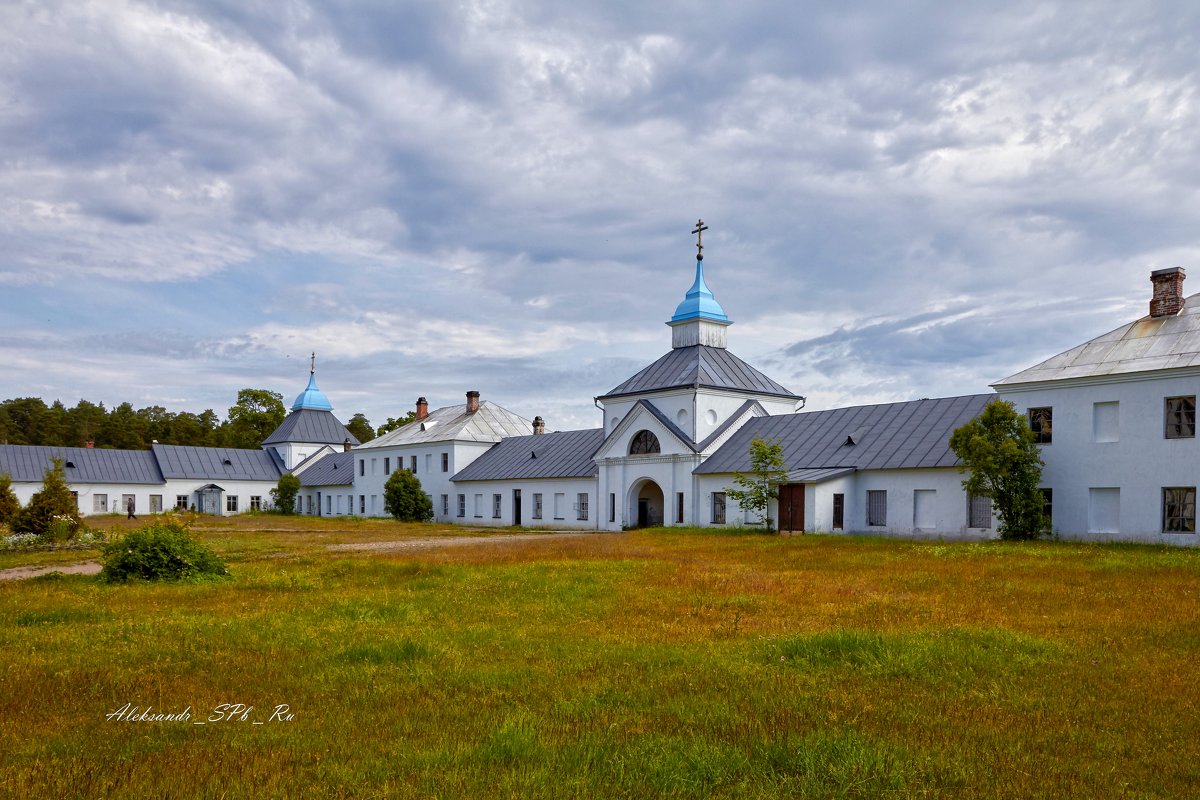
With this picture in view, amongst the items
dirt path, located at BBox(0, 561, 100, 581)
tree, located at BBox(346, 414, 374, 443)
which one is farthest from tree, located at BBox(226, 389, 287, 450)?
dirt path, located at BBox(0, 561, 100, 581)

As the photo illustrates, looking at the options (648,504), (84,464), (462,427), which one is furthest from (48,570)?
(84,464)

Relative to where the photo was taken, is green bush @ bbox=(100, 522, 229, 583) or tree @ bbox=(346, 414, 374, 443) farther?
tree @ bbox=(346, 414, 374, 443)

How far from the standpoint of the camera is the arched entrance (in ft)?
144

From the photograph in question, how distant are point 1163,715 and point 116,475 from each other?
2786 inches

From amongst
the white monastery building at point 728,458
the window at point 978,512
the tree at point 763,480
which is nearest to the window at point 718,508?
the white monastery building at point 728,458

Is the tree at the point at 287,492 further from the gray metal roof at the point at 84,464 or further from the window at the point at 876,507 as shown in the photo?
the window at the point at 876,507

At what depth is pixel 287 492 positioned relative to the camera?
235 ft

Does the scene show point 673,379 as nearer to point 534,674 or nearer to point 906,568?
point 906,568

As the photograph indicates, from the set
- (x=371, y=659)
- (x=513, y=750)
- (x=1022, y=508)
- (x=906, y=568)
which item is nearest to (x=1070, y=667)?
(x=513, y=750)

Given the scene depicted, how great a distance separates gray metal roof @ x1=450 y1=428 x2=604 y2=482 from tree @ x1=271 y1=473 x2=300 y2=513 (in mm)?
22020

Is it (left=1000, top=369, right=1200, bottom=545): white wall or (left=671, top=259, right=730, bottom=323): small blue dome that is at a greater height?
(left=671, top=259, right=730, bottom=323): small blue dome

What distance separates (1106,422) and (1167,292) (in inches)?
171

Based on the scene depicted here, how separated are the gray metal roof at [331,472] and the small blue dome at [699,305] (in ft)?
106

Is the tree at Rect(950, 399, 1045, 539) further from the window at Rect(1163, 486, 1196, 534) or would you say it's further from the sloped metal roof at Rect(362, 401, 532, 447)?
the sloped metal roof at Rect(362, 401, 532, 447)
